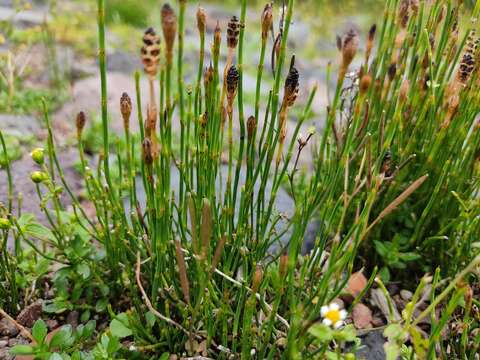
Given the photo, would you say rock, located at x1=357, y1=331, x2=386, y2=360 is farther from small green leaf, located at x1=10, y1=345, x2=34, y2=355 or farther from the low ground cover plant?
small green leaf, located at x1=10, y1=345, x2=34, y2=355

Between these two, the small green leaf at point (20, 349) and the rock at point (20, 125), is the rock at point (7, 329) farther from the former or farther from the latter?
the rock at point (20, 125)

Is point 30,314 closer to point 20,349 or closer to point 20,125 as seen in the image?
point 20,349

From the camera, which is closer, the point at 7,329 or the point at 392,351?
the point at 392,351

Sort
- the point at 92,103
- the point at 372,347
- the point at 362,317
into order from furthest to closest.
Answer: the point at 92,103, the point at 362,317, the point at 372,347

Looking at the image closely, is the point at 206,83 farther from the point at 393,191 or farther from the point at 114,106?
the point at 114,106

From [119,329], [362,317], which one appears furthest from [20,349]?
[362,317]

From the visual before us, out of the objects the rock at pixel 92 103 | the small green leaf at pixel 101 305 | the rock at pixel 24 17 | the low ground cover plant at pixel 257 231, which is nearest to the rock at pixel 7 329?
the low ground cover plant at pixel 257 231

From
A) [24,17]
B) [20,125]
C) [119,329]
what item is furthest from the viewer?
[24,17]

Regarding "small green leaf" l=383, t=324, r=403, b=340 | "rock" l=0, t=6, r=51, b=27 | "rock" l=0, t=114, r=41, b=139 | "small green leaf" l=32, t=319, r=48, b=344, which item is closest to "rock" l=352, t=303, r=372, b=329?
"small green leaf" l=383, t=324, r=403, b=340
